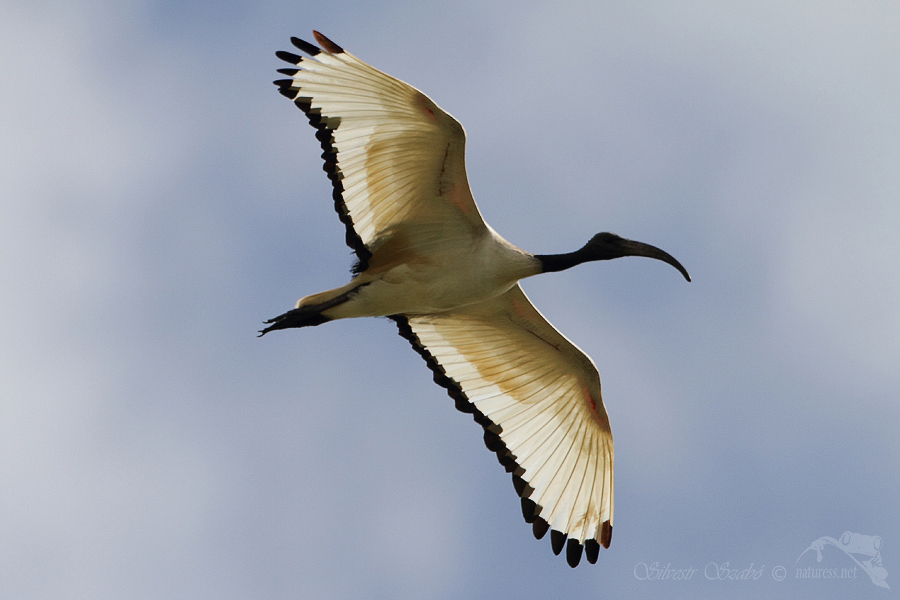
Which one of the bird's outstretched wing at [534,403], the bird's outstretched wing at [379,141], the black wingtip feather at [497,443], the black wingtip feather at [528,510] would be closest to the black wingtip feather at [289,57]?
the bird's outstretched wing at [379,141]

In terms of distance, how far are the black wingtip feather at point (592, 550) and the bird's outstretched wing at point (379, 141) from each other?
10.1 ft

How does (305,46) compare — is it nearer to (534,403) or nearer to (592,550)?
(534,403)

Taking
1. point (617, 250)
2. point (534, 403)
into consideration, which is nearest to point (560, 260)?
point (617, 250)

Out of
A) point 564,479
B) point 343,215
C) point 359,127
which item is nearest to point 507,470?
point 564,479

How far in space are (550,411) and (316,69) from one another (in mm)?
3904

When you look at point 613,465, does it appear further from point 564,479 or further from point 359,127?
point 359,127

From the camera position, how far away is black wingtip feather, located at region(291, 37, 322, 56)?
9.09 meters

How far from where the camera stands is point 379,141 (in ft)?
30.1

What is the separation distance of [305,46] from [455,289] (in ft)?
7.95

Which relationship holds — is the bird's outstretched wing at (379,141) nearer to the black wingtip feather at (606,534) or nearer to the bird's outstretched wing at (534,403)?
the bird's outstretched wing at (534,403)

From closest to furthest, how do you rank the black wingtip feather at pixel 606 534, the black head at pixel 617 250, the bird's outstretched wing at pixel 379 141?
1. the bird's outstretched wing at pixel 379 141
2. the black head at pixel 617 250
3. the black wingtip feather at pixel 606 534

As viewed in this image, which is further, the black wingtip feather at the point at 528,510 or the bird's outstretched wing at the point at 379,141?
the black wingtip feather at the point at 528,510

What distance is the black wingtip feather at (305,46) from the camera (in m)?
9.09

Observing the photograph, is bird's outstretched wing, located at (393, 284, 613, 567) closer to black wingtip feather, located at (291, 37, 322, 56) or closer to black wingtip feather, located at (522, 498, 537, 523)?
black wingtip feather, located at (522, 498, 537, 523)
